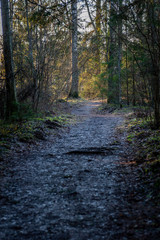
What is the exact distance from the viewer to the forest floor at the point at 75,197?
2939 mm

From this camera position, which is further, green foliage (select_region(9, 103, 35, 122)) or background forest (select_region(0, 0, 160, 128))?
green foliage (select_region(9, 103, 35, 122))

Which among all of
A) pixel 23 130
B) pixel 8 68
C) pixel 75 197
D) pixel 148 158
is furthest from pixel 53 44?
pixel 75 197

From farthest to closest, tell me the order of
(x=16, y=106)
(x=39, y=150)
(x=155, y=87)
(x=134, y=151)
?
(x=16, y=106) → (x=155, y=87) → (x=39, y=150) → (x=134, y=151)

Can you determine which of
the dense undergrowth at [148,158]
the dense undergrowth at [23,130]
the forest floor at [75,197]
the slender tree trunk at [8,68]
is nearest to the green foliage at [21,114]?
the dense undergrowth at [23,130]

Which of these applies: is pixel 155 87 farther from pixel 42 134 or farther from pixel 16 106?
pixel 16 106

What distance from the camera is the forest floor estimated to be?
9.64 feet

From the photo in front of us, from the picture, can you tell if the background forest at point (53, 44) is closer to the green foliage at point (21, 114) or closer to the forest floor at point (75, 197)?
the green foliage at point (21, 114)

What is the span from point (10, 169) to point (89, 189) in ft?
7.06

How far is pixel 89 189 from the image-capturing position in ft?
14.0

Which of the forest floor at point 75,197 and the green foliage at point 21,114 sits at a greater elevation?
the green foliage at point 21,114

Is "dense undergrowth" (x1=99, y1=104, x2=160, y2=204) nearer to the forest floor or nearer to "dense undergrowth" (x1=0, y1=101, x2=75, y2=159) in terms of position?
the forest floor

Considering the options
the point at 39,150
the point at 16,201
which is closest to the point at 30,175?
the point at 16,201

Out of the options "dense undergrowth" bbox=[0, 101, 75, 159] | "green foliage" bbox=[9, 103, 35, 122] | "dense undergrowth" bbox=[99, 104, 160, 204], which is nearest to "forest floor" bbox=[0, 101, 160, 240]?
"dense undergrowth" bbox=[99, 104, 160, 204]

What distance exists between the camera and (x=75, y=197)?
12.9 feet
